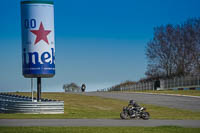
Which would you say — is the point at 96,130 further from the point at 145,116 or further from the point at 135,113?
the point at 145,116

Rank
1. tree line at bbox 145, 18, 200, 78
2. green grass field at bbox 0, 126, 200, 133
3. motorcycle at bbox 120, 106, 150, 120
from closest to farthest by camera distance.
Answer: green grass field at bbox 0, 126, 200, 133 < motorcycle at bbox 120, 106, 150, 120 < tree line at bbox 145, 18, 200, 78

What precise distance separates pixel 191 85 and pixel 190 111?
40.3 m

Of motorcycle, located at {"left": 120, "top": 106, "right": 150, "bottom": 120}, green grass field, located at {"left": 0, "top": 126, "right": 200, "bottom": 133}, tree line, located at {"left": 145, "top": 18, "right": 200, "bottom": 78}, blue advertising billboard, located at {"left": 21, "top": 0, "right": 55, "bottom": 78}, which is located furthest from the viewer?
tree line, located at {"left": 145, "top": 18, "right": 200, "bottom": 78}

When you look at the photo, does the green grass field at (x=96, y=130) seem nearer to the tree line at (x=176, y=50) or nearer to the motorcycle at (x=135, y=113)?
the motorcycle at (x=135, y=113)

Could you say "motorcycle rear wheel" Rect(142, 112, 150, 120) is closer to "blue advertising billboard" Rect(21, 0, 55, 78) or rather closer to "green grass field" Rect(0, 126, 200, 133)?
"green grass field" Rect(0, 126, 200, 133)

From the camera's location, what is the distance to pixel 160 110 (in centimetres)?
4038

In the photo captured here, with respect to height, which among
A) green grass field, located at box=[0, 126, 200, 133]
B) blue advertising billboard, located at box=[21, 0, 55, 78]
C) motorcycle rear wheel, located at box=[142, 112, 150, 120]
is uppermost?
blue advertising billboard, located at box=[21, 0, 55, 78]

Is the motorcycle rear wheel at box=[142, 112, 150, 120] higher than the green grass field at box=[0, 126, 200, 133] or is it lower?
higher

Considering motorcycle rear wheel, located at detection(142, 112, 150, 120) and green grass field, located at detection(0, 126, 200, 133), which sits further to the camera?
motorcycle rear wheel, located at detection(142, 112, 150, 120)

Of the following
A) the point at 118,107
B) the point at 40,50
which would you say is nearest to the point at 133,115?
the point at 40,50

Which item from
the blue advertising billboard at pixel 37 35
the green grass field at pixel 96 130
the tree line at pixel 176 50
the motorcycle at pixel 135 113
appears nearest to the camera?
the green grass field at pixel 96 130

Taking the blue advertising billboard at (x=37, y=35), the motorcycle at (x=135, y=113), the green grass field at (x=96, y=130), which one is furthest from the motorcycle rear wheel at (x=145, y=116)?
the blue advertising billboard at (x=37, y=35)

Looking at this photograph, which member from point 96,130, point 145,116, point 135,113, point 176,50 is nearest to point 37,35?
point 135,113

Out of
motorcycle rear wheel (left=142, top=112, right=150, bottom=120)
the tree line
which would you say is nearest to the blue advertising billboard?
motorcycle rear wheel (left=142, top=112, right=150, bottom=120)
